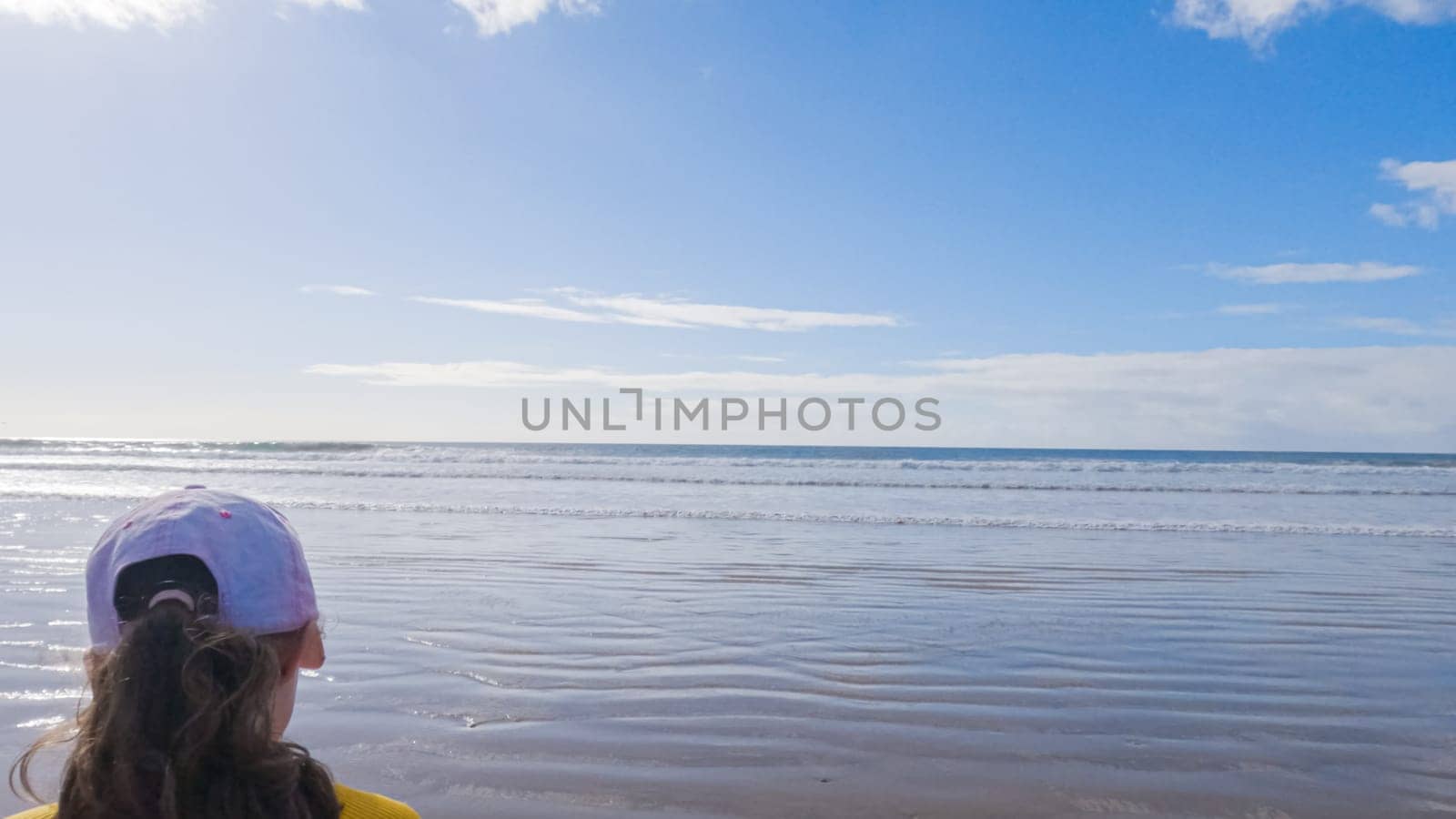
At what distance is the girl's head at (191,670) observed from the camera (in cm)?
126

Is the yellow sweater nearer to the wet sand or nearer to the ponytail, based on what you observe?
the ponytail

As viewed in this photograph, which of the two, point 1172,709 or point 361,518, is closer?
point 1172,709

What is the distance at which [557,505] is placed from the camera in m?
18.6

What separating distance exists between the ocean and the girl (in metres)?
0.53

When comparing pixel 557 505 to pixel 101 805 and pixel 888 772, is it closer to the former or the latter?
pixel 888 772

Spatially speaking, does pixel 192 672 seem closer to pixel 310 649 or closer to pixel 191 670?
pixel 191 670

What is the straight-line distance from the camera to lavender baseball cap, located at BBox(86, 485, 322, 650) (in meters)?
1.36

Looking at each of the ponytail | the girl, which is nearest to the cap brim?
the girl

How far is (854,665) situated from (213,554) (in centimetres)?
515


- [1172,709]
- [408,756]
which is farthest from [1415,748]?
[408,756]

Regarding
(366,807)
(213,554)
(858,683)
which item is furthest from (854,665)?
(213,554)

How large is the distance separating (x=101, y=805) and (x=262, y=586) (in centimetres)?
31

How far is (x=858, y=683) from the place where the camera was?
5688 millimetres

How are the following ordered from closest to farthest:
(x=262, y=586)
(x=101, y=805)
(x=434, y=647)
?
1. (x=101, y=805)
2. (x=262, y=586)
3. (x=434, y=647)
